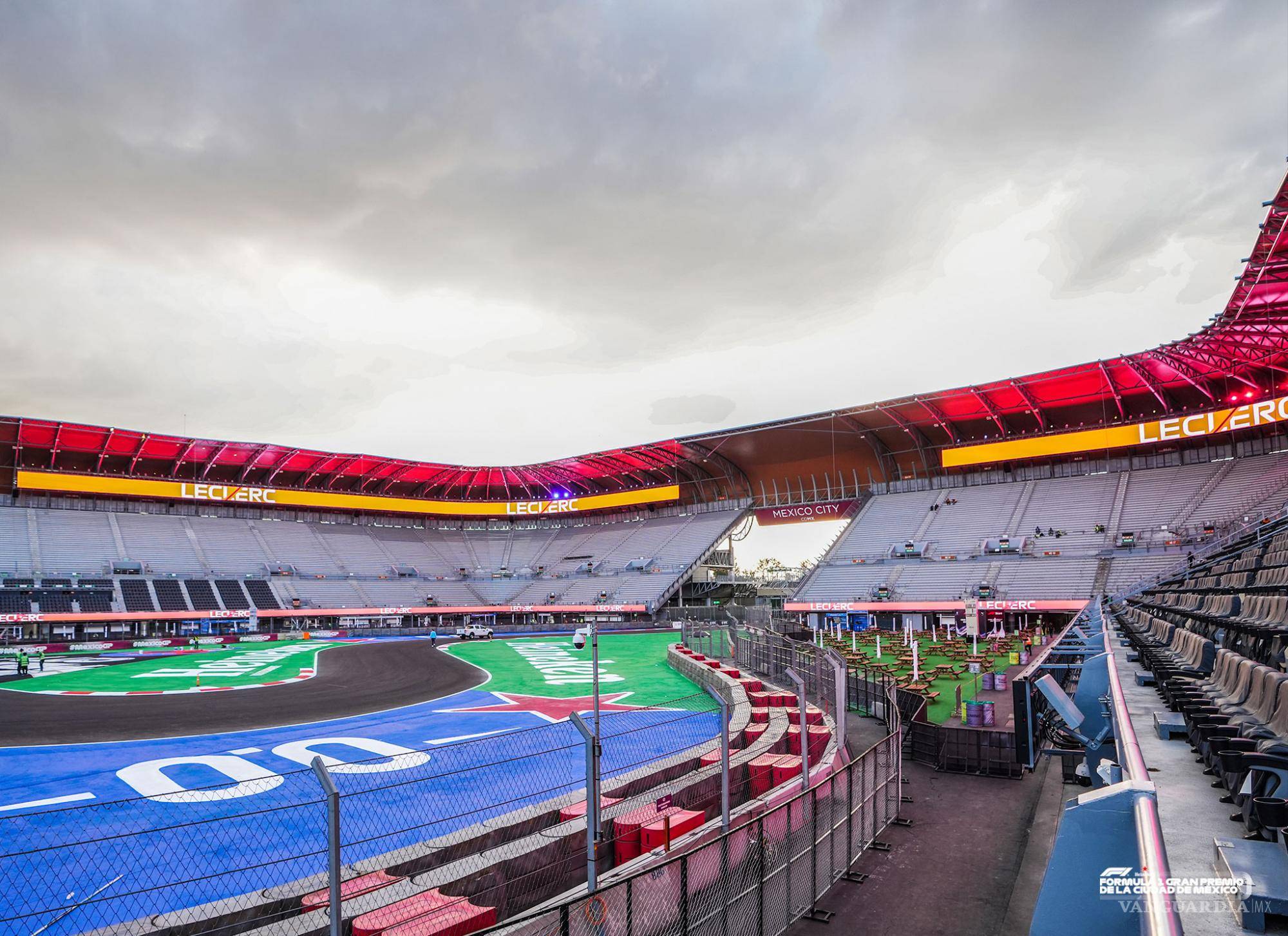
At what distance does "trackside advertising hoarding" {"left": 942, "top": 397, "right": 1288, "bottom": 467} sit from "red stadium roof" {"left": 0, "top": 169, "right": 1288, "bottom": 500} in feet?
3.60

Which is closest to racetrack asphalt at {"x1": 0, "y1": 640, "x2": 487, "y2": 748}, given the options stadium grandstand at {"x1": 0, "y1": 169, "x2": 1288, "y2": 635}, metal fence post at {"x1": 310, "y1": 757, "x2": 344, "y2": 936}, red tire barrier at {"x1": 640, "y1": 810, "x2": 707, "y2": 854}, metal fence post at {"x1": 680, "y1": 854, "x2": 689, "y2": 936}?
red tire barrier at {"x1": 640, "y1": 810, "x2": 707, "y2": 854}

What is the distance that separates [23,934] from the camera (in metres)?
7.39

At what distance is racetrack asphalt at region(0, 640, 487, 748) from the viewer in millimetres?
18172

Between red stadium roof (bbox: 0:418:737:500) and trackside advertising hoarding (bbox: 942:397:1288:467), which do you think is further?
red stadium roof (bbox: 0:418:737:500)

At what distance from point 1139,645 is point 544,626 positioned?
56930 mm

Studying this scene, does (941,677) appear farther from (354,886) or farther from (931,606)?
(354,886)

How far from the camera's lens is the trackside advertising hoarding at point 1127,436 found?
4512cm

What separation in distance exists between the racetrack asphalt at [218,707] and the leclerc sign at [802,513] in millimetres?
42654

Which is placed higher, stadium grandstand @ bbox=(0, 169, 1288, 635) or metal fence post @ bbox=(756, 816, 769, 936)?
stadium grandstand @ bbox=(0, 169, 1288, 635)

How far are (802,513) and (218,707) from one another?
54.0 meters

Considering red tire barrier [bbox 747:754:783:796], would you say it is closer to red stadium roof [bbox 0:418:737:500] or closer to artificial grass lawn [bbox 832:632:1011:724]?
artificial grass lawn [bbox 832:632:1011:724]

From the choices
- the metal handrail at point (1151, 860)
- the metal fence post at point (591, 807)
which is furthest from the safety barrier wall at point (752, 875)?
the metal handrail at point (1151, 860)

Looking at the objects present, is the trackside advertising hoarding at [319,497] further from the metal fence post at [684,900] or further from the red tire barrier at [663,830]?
the metal fence post at [684,900]

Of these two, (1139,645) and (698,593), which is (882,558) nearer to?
(698,593)
